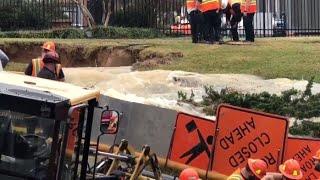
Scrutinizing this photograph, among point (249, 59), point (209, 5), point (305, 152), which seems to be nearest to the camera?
point (305, 152)

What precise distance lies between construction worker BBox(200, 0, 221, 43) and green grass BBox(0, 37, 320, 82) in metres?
1.14

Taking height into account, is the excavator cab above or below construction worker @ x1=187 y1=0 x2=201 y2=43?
below

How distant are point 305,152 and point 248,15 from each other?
12.5m

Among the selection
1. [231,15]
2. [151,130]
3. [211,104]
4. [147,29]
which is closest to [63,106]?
[151,130]

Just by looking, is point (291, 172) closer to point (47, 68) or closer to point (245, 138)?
point (245, 138)

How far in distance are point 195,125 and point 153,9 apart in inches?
687

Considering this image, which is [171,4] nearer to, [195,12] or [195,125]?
[195,12]

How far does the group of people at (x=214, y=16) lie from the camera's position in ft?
65.2

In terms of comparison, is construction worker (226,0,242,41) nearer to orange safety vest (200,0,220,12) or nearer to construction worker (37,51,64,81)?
orange safety vest (200,0,220,12)

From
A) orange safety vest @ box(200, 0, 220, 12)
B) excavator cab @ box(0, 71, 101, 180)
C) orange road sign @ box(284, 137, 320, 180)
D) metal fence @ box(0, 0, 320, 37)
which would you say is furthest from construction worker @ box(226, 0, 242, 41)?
excavator cab @ box(0, 71, 101, 180)

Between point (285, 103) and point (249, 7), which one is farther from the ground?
point (249, 7)

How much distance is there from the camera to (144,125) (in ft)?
33.4

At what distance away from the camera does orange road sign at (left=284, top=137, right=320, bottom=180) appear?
8555mm

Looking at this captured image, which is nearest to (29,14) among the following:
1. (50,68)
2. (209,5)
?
(209,5)
